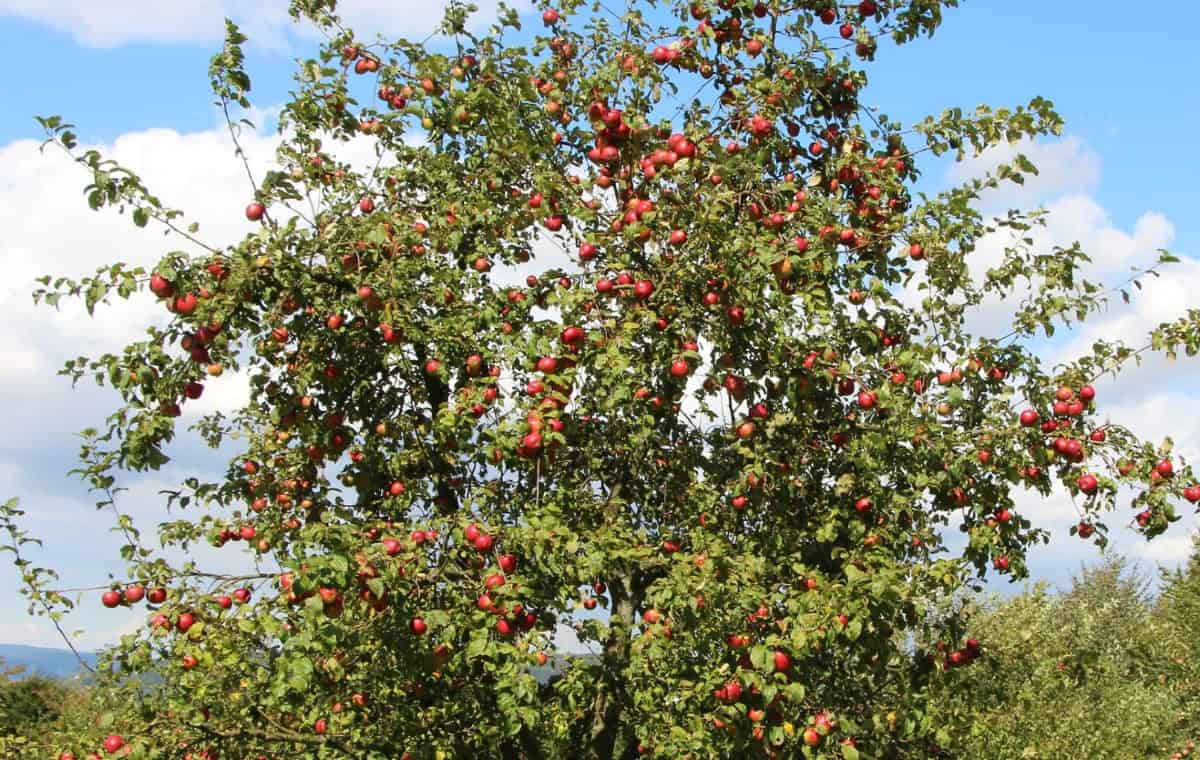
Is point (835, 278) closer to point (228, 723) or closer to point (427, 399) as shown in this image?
point (427, 399)

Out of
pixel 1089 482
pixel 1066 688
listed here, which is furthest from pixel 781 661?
pixel 1066 688

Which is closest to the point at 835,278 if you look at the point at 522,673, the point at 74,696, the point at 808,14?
the point at 808,14

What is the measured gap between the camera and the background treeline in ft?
31.9

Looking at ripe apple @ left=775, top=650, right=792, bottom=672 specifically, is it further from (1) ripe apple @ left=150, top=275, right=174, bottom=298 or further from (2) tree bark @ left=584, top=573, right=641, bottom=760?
(1) ripe apple @ left=150, top=275, right=174, bottom=298

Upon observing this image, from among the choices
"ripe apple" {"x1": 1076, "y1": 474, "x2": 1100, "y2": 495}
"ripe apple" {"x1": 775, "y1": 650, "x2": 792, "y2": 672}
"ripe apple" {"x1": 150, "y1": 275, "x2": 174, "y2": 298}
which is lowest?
"ripe apple" {"x1": 775, "y1": 650, "x2": 792, "y2": 672}

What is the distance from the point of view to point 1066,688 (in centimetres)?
1662

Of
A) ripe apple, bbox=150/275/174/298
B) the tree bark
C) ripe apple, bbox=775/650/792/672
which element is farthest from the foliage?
ripe apple, bbox=150/275/174/298

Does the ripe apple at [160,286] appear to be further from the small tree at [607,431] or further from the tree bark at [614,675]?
the tree bark at [614,675]

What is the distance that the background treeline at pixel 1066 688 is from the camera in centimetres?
972

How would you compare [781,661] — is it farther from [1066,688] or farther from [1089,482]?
[1066,688]

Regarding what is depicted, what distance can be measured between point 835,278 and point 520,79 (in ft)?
10.9

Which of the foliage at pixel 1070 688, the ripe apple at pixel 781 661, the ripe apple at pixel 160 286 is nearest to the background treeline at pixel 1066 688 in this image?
the foliage at pixel 1070 688

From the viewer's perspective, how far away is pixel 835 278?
8.03 metres

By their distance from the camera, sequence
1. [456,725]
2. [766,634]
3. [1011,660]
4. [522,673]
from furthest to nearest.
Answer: [1011,660] < [456,725] < [766,634] < [522,673]
